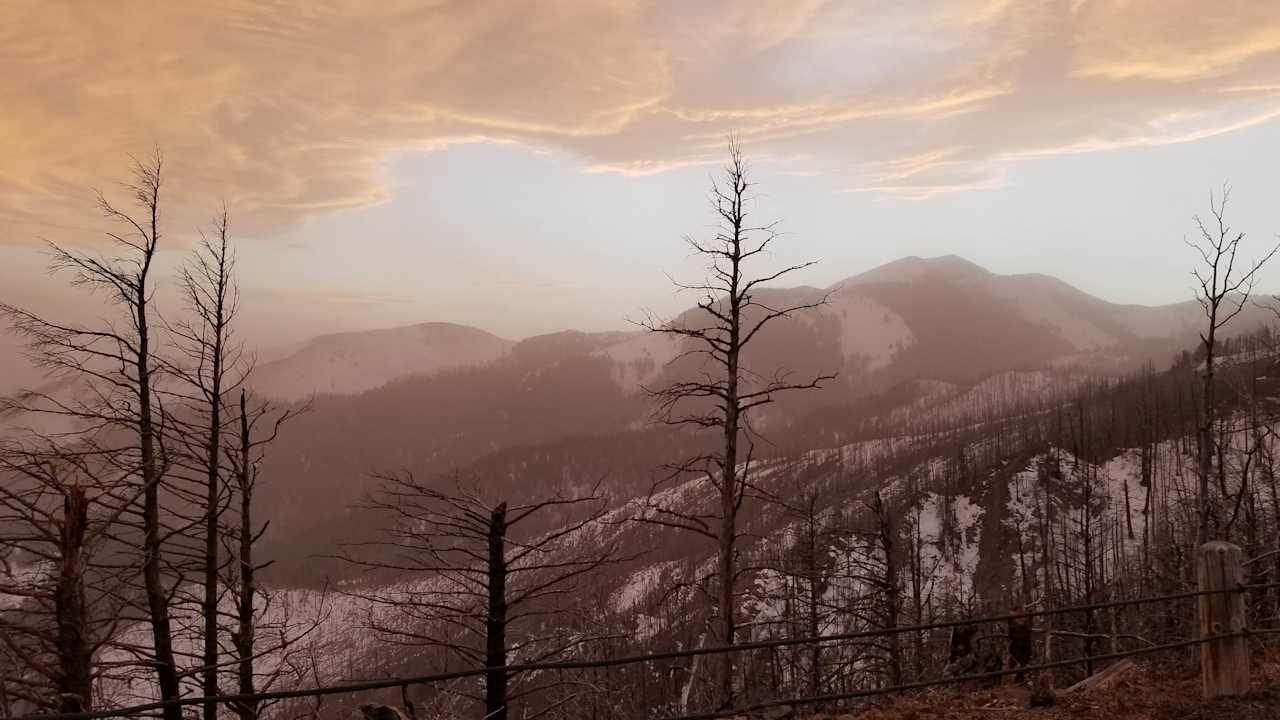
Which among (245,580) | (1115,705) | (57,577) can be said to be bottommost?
(245,580)

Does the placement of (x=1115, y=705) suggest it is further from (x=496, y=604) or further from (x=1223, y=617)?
(x=496, y=604)

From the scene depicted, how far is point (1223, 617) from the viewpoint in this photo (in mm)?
6781

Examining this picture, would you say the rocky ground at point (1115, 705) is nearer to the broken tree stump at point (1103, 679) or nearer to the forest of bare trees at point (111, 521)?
the broken tree stump at point (1103, 679)

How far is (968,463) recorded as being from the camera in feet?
445

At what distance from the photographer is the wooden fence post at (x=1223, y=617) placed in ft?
22.1

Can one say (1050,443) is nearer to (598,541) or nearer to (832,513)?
(832,513)

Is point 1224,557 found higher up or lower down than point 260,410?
lower down

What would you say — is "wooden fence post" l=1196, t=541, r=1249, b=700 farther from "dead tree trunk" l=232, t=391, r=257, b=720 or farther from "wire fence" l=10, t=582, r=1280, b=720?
"dead tree trunk" l=232, t=391, r=257, b=720

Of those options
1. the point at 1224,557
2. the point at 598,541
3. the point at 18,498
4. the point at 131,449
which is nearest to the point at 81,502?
the point at 18,498

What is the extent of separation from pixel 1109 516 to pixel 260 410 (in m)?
111

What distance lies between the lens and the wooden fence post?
6.74m

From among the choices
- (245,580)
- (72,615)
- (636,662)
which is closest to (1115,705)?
(636,662)

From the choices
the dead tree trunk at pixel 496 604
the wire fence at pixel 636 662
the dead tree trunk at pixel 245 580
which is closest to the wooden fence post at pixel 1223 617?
the wire fence at pixel 636 662

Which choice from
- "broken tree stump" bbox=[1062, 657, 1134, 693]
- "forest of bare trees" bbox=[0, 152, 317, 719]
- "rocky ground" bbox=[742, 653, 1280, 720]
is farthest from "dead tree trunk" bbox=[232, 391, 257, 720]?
"broken tree stump" bbox=[1062, 657, 1134, 693]
